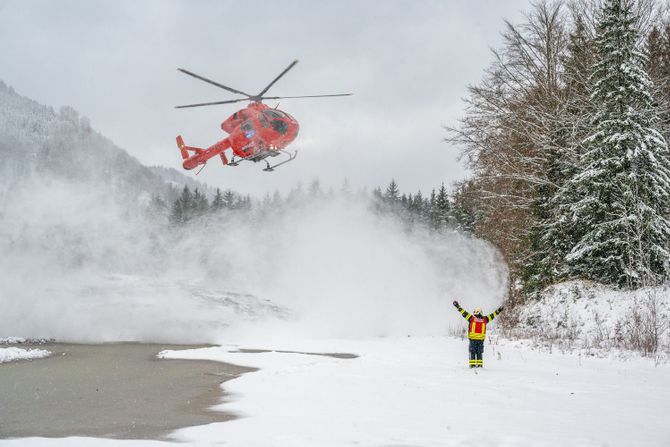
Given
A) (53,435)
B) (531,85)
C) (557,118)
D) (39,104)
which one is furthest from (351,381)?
(39,104)

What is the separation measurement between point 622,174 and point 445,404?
12327mm

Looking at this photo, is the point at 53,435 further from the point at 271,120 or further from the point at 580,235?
the point at 580,235

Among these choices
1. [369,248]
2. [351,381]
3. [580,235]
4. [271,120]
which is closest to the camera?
[351,381]

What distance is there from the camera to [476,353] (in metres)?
10.9

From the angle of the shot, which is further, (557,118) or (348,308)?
(348,308)

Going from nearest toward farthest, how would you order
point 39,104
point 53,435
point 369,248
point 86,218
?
point 53,435 < point 369,248 < point 86,218 < point 39,104

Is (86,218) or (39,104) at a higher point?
(39,104)

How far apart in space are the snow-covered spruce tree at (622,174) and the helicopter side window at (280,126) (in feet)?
32.3

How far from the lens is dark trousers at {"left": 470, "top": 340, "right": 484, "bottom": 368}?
10.7 meters

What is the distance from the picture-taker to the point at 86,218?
3073 cm

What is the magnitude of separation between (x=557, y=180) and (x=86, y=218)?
25.5 meters

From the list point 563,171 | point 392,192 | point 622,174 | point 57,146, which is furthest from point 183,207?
point 57,146

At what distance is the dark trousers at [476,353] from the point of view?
10.7m

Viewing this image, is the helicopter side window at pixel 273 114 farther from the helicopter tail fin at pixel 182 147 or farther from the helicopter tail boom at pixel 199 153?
the helicopter tail fin at pixel 182 147
